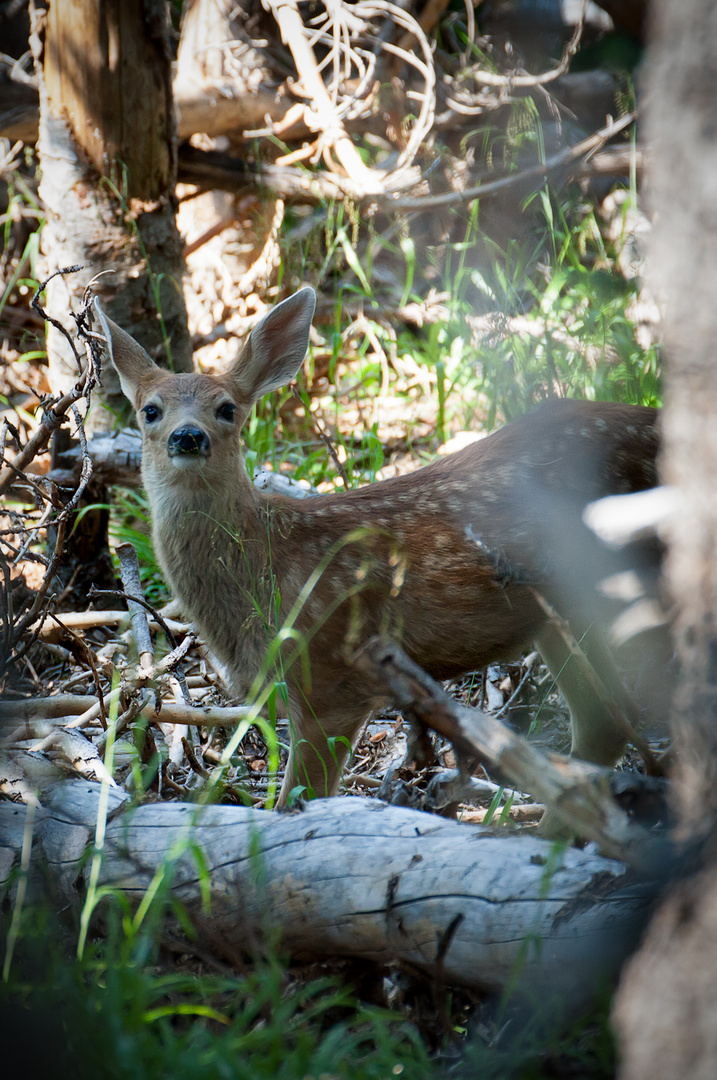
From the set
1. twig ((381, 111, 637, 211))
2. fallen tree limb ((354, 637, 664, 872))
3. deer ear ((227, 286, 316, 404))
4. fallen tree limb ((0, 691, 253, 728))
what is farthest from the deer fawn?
twig ((381, 111, 637, 211))

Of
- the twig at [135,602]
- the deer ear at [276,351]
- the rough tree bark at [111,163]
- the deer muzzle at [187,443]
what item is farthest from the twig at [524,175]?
the twig at [135,602]

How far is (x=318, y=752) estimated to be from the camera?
11.1 ft

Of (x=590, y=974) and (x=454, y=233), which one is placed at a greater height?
(x=454, y=233)

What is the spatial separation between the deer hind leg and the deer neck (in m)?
0.32

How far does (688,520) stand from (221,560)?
2410 millimetres

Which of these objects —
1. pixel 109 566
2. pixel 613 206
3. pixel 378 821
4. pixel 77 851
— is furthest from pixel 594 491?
pixel 613 206

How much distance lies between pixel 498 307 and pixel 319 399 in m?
1.73

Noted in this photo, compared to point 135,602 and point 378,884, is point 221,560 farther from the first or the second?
point 378,884

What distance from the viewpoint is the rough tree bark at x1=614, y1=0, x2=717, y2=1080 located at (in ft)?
4.69

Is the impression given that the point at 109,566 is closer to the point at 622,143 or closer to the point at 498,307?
the point at 498,307

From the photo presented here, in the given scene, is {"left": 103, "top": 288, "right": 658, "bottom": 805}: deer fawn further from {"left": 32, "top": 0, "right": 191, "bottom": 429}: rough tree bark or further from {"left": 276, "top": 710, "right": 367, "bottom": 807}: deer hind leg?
{"left": 32, "top": 0, "right": 191, "bottom": 429}: rough tree bark

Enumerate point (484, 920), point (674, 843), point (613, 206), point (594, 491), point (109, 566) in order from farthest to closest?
point (613, 206) < point (109, 566) < point (594, 491) < point (484, 920) < point (674, 843)

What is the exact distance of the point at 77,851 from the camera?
8.27 feet

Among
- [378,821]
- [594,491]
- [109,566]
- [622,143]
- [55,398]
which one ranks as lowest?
[109,566]
